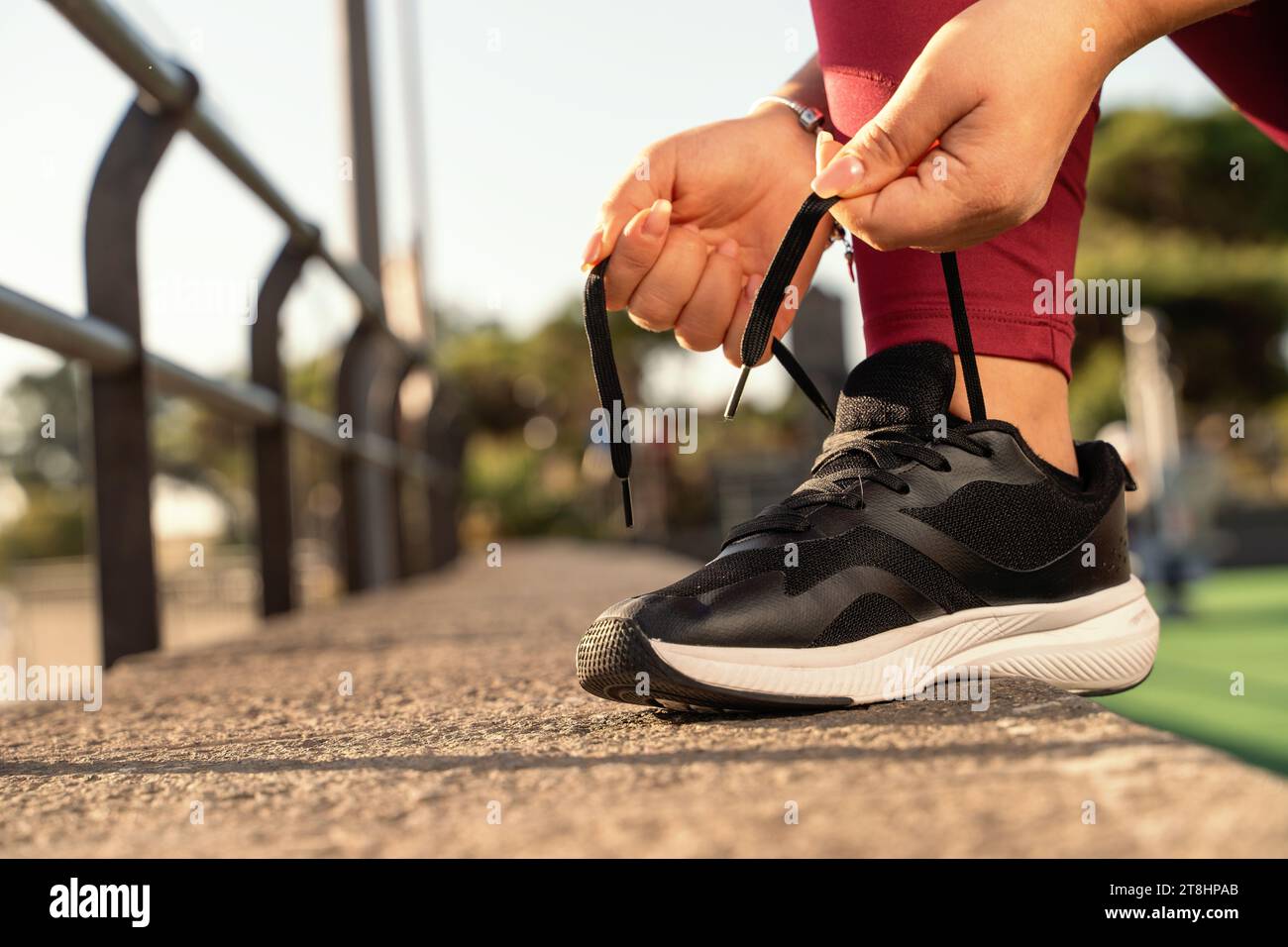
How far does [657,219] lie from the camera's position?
109 centimetres

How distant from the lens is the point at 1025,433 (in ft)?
3.31

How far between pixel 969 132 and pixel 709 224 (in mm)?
434

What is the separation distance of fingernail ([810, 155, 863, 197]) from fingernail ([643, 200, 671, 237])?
0.93 ft

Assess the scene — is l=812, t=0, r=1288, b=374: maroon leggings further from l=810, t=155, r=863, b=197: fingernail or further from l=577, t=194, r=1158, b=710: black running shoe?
l=810, t=155, r=863, b=197: fingernail

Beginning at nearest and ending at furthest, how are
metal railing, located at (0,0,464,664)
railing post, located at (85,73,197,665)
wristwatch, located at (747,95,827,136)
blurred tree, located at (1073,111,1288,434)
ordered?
wristwatch, located at (747,95,827,136) < metal railing, located at (0,0,464,664) < railing post, located at (85,73,197,665) < blurred tree, located at (1073,111,1288,434)

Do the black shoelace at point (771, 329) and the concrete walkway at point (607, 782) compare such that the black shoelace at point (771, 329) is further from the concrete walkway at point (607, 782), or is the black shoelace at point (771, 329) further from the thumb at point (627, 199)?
the concrete walkway at point (607, 782)

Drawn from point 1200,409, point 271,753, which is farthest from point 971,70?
point 1200,409

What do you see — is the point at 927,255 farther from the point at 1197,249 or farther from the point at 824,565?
the point at 1197,249

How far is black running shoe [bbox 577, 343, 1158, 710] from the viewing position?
84cm

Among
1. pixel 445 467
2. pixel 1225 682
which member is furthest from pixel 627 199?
pixel 445 467

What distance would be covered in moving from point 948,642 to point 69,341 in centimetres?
105

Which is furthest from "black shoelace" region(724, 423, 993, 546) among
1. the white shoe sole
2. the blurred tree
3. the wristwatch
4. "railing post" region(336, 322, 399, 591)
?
the blurred tree

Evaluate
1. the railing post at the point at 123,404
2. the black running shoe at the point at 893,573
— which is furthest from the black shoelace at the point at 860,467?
the railing post at the point at 123,404
